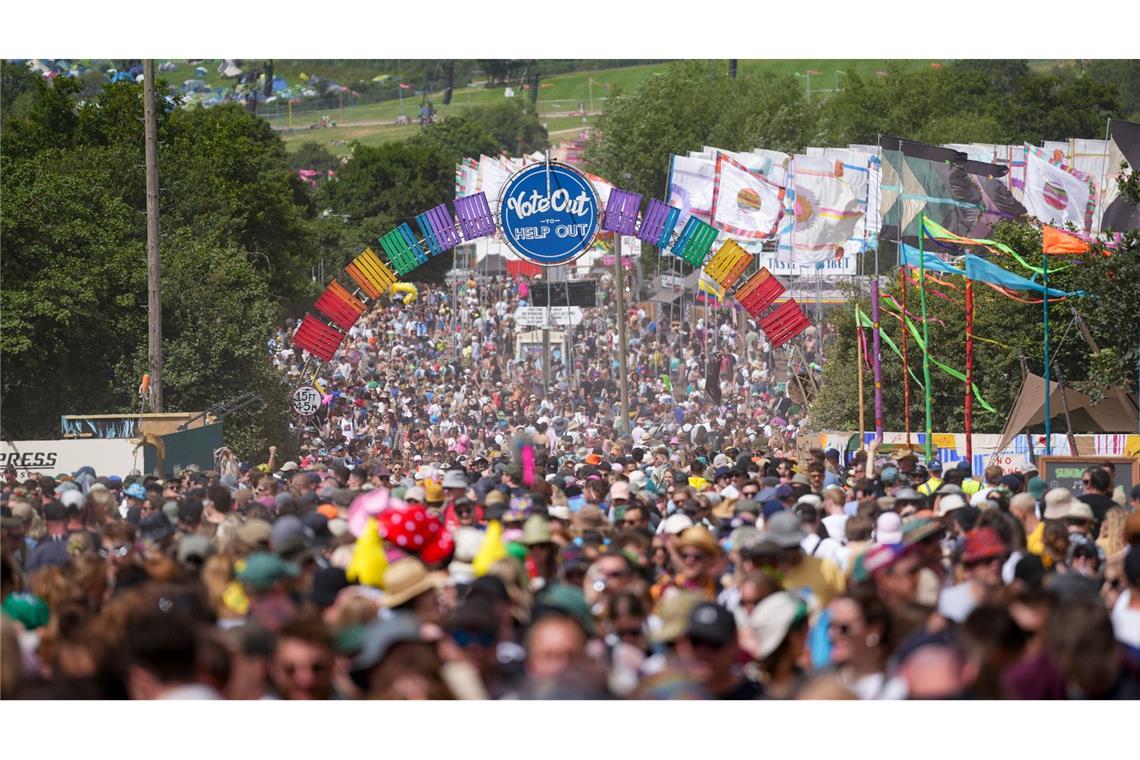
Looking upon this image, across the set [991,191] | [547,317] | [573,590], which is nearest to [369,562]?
[573,590]

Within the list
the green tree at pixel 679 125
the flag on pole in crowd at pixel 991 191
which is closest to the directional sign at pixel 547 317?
the flag on pole in crowd at pixel 991 191

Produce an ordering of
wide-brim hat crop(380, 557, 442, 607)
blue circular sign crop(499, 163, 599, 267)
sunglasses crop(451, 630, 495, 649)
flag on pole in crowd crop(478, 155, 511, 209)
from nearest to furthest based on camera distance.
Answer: sunglasses crop(451, 630, 495, 649) → wide-brim hat crop(380, 557, 442, 607) → blue circular sign crop(499, 163, 599, 267) → flag on pole in crowd crop(478, 155, 511, 209)

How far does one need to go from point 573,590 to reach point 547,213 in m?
21.0

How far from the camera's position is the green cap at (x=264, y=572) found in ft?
29.1

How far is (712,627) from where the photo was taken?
7184 millimetres

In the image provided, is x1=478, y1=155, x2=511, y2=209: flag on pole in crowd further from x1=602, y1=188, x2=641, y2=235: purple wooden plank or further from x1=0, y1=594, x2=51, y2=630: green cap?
x1=0, y1=594, x2=51, y2=630: green cap

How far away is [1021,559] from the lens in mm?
9656

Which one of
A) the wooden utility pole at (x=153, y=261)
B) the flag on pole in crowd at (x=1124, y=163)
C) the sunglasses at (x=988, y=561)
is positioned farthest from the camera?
the wooden utility pole at (x=153, y=261)

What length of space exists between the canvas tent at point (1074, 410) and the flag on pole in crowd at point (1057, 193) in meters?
13.1

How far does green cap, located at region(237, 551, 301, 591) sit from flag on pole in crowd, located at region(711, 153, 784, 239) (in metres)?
43.3

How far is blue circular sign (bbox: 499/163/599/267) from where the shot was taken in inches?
1137

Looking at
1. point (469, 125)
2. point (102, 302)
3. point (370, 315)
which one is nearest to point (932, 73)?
point (469, 125)

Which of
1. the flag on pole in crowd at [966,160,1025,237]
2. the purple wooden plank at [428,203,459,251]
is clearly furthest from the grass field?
the purple wooden plank at [428,203,459,251]

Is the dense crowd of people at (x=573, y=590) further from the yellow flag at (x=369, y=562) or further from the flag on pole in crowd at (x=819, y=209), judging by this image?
the flag on pole in crowd at (x=819, y=209)
